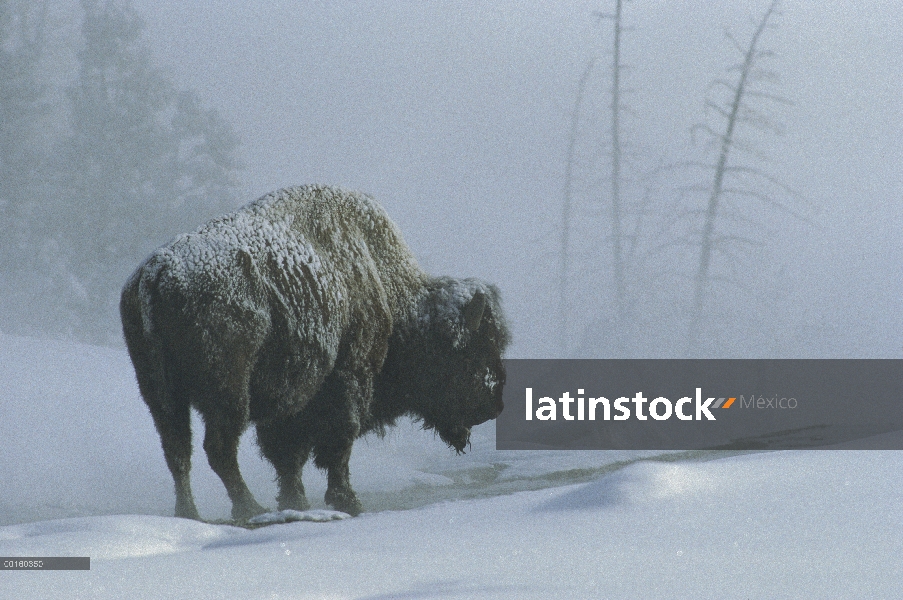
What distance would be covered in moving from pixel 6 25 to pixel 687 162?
16933 mm

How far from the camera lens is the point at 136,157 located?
72.7ft

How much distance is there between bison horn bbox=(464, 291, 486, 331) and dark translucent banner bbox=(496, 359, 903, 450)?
4.54 m

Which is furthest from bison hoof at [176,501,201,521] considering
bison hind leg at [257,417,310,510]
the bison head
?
the bison head

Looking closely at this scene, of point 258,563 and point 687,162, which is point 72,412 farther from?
point 687,162

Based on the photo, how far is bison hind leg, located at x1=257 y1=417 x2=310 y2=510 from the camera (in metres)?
5.38

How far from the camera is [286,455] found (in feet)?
17.8

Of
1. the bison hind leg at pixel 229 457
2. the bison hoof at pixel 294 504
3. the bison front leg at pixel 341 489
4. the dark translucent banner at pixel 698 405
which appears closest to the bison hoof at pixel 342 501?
the bison front leg at pixel 341 489

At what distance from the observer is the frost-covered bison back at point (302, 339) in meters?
4.54

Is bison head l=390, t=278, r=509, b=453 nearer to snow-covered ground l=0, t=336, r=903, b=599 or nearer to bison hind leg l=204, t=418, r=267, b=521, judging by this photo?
bison hind leg l=204, t=418, r=267, b=521

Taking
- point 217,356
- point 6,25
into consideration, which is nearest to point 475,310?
point 217,356

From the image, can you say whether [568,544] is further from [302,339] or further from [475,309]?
[475,309]

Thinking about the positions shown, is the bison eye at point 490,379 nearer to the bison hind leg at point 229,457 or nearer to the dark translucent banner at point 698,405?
the bison hind leg at point 229,457

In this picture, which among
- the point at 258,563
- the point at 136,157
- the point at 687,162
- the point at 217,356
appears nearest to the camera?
the point at 258,563

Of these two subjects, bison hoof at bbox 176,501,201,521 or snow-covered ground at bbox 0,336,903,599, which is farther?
bison hoof at bbox 176,501,201,521
